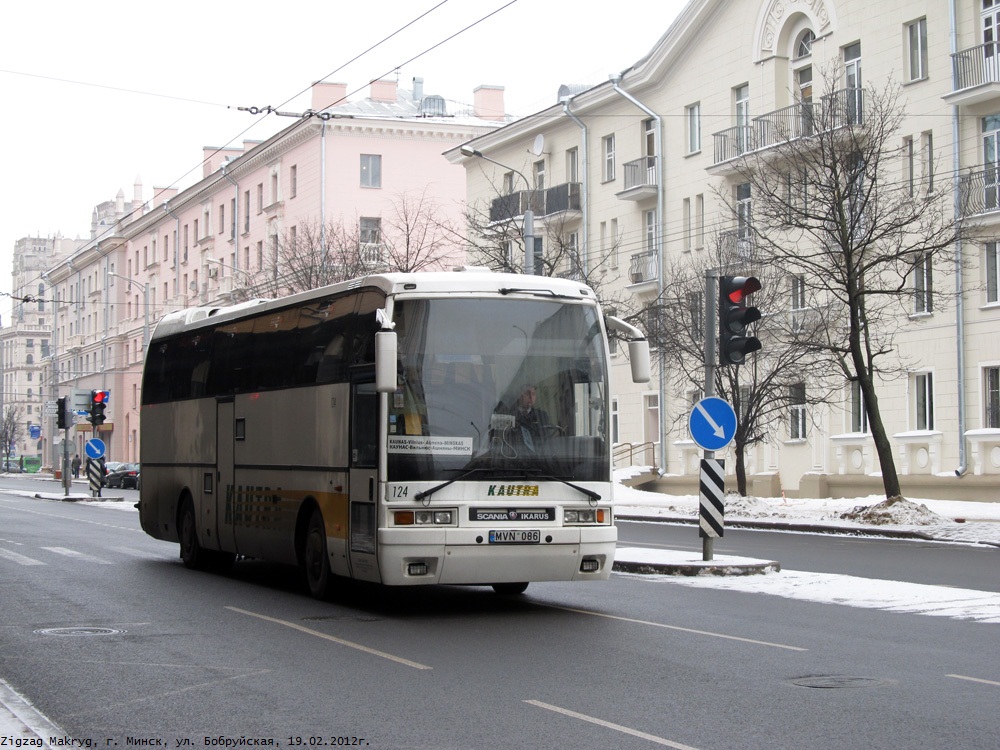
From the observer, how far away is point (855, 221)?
2916 centimetres

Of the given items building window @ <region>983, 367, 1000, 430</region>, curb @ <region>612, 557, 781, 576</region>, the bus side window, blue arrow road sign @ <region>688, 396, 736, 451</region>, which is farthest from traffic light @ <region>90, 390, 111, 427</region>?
the bus side window

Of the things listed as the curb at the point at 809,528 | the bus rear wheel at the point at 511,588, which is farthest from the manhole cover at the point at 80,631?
the curb at the point at 809,528

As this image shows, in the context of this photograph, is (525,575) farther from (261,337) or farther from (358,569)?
(261,337)

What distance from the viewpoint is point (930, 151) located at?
35.0 meters

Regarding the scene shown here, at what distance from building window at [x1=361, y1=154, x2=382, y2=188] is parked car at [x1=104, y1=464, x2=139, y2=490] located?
1754 centimetres

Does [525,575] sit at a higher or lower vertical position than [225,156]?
lower

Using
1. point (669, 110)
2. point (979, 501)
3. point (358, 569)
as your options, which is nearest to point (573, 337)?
point (358, 569)

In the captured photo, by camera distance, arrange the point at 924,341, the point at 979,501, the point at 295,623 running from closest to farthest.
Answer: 1. the point at 295,623
2. the point at 979,501
3. the point at 924,341

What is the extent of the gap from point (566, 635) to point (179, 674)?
343 cm

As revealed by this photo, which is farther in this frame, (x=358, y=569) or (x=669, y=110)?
(x=669, y=110)

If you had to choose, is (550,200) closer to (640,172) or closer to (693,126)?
(640,172)

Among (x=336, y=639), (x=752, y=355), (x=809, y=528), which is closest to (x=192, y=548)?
(x=336, y=639)

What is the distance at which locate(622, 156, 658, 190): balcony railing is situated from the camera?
46.8 metres

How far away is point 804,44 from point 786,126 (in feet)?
11.8
